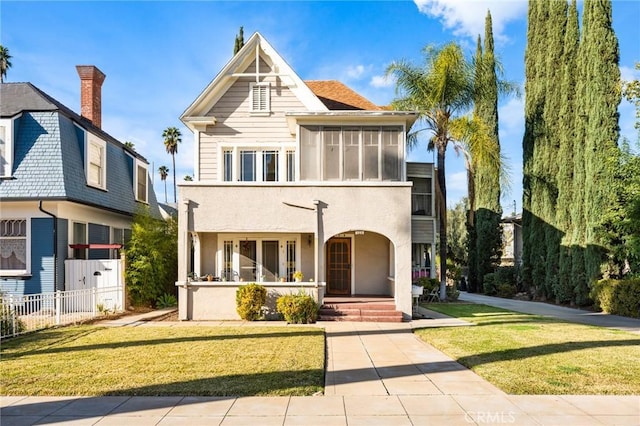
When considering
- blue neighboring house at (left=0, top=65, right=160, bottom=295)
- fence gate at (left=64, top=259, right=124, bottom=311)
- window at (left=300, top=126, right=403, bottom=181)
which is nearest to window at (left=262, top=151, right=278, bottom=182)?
window at (left=300, top=126, right=403, bottom=181)

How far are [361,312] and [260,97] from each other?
8828 millimetres

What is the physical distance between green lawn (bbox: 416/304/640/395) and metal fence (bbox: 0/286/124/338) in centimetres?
1039

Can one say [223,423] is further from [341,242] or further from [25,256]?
[25,256]

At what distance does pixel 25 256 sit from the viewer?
48.3 ft

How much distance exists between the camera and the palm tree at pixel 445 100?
58.9 feet

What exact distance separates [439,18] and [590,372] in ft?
48.9

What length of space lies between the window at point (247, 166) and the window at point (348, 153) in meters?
2.44

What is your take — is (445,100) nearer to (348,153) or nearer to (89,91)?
(348,153)

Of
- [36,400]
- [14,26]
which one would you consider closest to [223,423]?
[36,400]

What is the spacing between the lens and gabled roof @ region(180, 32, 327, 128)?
15562 mm

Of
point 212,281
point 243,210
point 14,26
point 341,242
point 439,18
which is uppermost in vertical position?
point 439,18

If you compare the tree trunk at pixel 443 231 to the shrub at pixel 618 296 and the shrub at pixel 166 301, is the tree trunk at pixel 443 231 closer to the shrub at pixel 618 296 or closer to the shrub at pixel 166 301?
the shrub at pixel 618 296

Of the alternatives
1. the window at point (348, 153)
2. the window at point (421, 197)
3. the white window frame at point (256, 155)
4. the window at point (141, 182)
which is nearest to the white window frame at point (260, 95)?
the white window frame at point (256, 155)

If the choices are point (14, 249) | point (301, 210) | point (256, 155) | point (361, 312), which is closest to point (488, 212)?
point (361, 312)
